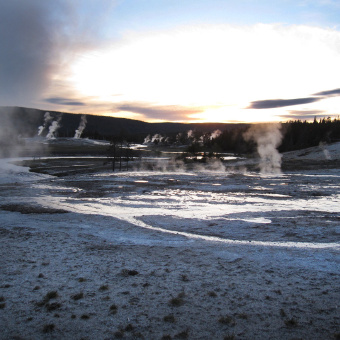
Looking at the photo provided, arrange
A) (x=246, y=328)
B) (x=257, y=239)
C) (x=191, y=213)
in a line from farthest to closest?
(x=191, y=213), (x=257, y=239), (x=246, y=328)

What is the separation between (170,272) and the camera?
939 centimetres

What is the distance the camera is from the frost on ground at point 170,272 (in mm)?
6633

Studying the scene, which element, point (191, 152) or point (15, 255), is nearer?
point (15, 255)

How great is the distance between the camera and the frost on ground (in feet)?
21.8

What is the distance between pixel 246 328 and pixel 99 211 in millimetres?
13744

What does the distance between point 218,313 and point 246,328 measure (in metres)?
0.77

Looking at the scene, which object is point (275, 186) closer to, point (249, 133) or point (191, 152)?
point (191, 152)

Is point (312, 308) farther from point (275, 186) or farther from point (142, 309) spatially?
point (275, 186)

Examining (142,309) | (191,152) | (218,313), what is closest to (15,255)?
(142,309)

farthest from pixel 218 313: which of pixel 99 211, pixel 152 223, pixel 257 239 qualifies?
pixel 99 211

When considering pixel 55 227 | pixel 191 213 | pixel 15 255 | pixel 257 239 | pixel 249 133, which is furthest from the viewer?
pixel 249 133

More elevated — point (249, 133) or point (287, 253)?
point (249, 133)

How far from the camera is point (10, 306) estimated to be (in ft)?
24.1

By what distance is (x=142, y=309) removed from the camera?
7.30 metres
